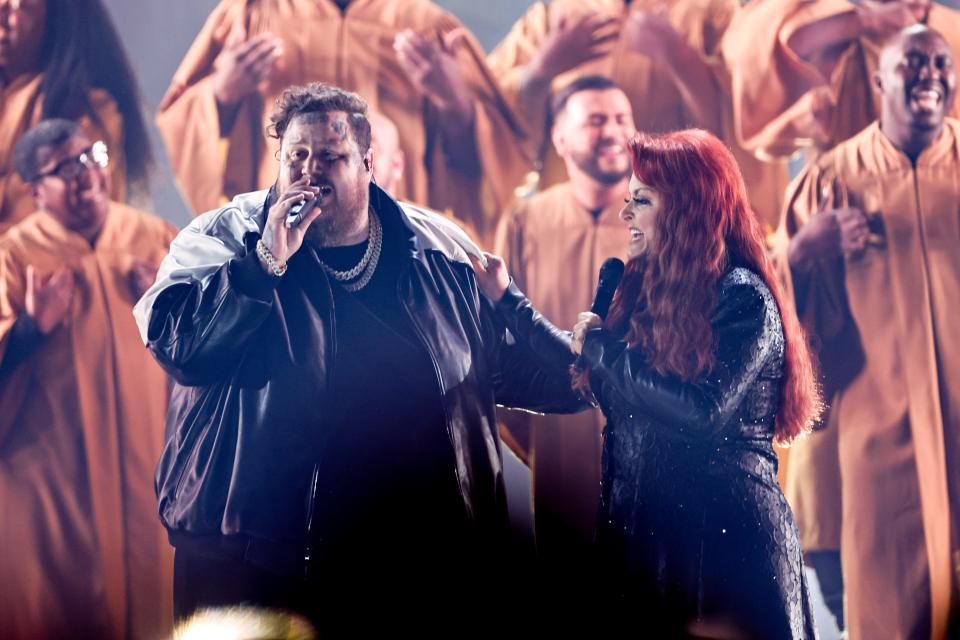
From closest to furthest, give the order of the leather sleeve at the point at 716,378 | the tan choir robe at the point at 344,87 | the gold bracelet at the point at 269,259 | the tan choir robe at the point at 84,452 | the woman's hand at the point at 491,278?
the leather sleeve at the point at 716,378 → the gold bracelet at the point at 269,259 → the woman's hand at the point at 491,278 → the tan choir robe at the point at 84,452 → the tan choir robe at the point at 344,87

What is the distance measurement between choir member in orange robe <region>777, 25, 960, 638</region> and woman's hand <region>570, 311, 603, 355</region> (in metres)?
0.98

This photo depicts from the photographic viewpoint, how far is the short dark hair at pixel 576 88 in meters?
3.46

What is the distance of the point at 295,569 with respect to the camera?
2779 mm

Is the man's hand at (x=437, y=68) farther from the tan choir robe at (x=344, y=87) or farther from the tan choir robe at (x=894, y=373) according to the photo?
the tan choir robe at (x=894, y=373)

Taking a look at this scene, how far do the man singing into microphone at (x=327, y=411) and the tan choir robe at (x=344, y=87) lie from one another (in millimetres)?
572

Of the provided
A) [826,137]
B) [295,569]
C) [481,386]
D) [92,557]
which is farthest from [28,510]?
[826,137]

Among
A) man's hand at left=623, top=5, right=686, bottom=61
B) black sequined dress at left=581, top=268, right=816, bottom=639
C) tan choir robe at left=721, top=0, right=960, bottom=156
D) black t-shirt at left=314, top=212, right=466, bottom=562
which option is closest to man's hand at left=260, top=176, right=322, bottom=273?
black t-shirt at left=314, top=212, right=466, bottom=562

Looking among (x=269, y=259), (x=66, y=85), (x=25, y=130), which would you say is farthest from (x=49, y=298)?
(x=269, y=259)

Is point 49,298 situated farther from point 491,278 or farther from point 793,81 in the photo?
point 793,81

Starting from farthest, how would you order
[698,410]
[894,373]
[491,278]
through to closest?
1. [894,373]
2. [491,278]
3. [698,410]

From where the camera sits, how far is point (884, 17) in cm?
354

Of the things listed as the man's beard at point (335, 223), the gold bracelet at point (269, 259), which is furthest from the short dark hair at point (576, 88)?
the gold bracelet at point (269, 259)

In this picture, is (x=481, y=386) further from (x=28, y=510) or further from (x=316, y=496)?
(x=28, y=510)

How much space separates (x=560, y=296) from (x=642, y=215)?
0.68 m
